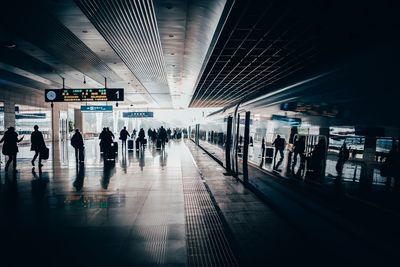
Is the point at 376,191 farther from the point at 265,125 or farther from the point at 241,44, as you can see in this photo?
the point at 241,44

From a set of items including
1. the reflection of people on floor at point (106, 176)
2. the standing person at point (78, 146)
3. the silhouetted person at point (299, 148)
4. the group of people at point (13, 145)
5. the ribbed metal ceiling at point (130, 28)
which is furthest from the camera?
the standing person at point (78, 146)

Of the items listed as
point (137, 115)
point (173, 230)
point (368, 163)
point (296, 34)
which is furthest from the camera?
point (137, 115)

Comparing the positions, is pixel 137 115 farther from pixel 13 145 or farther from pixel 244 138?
pixel 244 138

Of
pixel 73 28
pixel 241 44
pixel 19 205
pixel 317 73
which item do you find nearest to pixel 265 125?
pixel 317 73

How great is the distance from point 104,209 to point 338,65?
4.94 m

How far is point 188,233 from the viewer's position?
4062mm

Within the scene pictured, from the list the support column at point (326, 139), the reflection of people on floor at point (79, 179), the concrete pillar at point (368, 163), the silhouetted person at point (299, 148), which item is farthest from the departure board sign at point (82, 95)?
the concrete pillar at point (368, 163)

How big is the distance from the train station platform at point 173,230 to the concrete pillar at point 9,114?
17.6m

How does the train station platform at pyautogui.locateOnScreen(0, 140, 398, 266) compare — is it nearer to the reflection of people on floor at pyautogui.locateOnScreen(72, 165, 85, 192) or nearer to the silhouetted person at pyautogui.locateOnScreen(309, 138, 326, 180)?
the reflection of people on floor at pyautogui.locateOnScreen(72, 165, 85, 192)

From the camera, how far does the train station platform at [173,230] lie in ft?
10.9

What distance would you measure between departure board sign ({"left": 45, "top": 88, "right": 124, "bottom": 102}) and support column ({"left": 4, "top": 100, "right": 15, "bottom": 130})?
10.4 m

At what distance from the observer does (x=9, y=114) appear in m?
21.6

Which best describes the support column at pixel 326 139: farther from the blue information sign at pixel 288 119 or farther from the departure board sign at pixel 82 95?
the departure board sign at pixel 82 95

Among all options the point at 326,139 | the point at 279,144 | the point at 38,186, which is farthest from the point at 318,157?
the point at 38,186
